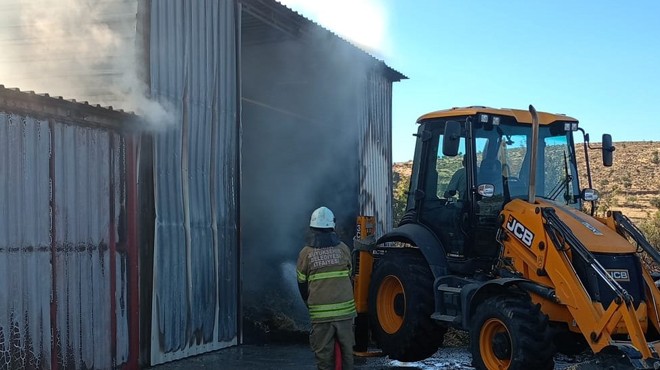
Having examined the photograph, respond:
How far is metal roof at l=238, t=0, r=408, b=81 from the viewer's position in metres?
11.2

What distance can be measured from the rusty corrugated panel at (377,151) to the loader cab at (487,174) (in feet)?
22.7

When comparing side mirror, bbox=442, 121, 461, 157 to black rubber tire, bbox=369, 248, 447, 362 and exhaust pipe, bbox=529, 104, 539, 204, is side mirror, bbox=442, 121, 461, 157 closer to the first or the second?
exhaust pipe, bbox=529, 104, 539, 204

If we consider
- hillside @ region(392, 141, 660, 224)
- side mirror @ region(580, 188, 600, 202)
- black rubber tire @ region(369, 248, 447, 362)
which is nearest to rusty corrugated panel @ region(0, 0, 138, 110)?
black rubber tire @ region(369, 248, 447, 362)

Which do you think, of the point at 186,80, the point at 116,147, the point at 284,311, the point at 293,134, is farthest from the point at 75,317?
the point at 293,134

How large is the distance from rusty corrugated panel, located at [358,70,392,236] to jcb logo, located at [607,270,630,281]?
8.72m

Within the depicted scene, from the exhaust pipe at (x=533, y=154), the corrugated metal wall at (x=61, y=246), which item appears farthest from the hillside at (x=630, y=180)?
the corrugated metal wall at (x=61, y=246)

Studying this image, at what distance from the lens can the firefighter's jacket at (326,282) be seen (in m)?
6.18

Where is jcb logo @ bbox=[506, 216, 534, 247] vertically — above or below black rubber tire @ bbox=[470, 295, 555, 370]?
above

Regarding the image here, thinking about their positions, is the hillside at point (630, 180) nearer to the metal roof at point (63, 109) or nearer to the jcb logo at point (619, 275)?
the metal roof at point (63, 109)

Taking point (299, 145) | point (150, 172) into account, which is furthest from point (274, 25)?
point (150, 172)

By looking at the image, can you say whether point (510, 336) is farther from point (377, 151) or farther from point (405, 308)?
point (377, 151)

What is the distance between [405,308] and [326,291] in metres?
2.27

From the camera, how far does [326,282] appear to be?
6.23 metres

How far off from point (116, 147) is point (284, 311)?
17.2ft
